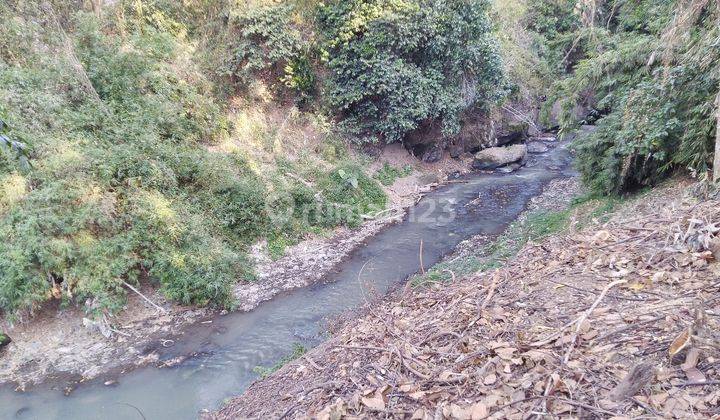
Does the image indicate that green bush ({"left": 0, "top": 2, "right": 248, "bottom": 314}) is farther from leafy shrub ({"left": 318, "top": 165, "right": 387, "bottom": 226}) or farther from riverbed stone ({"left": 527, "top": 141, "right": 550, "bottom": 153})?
riverbed stone ({"left": 527, "top": 141, "right": 550, "bottom": 153})

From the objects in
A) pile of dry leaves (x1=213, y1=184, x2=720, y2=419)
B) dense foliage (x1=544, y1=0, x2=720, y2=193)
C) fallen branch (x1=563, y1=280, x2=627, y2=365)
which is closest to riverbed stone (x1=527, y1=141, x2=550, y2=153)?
dense foliage (x1=544, y1=0, x2=720, y2=193)

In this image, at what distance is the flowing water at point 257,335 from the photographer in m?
6.04

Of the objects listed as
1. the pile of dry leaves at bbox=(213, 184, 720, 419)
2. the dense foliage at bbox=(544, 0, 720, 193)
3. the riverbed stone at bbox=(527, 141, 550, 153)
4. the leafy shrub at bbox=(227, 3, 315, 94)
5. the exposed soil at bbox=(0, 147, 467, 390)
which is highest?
the leafy shrub at bbox=(227, 3, 315, 94)

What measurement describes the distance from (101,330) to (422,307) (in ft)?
19.9

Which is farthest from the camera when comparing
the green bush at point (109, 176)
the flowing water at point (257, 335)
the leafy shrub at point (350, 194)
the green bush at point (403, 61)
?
the green bush at point (403, 61)

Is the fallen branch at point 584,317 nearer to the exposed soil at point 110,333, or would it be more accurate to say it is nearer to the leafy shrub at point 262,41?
the exposed soil at point 110,333

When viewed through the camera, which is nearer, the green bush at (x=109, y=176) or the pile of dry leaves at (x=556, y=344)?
the pile of dry leaves at (x=556, y=344)

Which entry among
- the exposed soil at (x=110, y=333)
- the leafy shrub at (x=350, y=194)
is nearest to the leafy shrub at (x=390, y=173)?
the leafy shrub at (x=350, y=194)

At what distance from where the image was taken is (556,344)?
9.61 ft

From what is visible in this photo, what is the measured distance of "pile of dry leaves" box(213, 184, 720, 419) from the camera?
2420 millimetres

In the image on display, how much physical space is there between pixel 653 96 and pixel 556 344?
22.1 ft

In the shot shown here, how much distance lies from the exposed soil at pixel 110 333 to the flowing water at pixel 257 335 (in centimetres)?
28

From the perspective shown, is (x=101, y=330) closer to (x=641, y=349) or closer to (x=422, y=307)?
(x=422, y=307)

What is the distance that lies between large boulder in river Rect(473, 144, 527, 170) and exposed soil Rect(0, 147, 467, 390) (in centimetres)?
932
